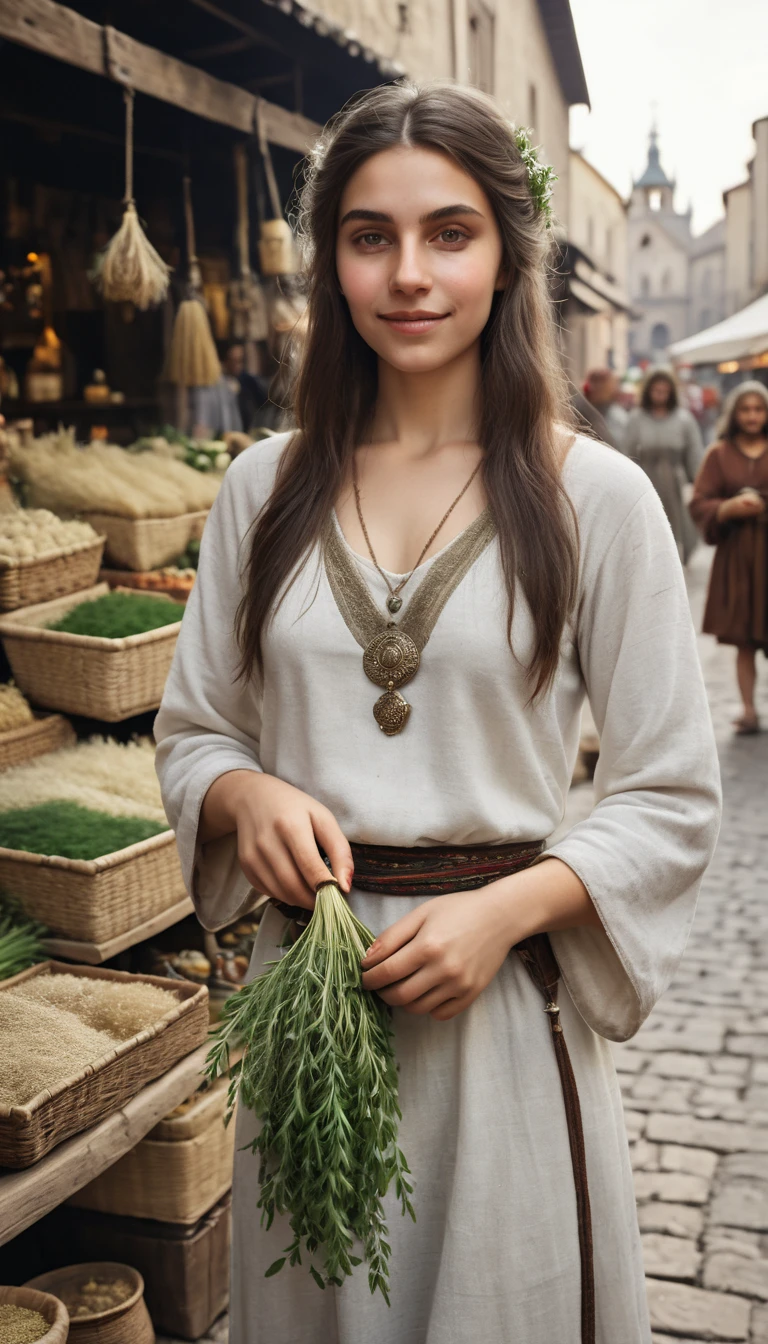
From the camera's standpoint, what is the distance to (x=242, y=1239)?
1.75 m

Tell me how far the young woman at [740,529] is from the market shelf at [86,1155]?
20.0ft

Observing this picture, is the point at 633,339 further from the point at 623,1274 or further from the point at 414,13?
the point at 623,1274

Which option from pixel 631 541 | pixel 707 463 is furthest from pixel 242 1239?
→ pixel 707 463

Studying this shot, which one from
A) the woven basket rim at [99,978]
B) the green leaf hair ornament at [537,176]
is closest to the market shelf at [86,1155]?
the woven basket rim at [99,978]

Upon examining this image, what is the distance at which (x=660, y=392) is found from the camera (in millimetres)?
11711

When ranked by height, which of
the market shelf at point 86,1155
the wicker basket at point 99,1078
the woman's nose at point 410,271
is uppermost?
the woman's nose at point 410,271

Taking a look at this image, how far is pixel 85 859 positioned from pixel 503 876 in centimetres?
197

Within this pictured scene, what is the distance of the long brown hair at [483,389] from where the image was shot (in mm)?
1594

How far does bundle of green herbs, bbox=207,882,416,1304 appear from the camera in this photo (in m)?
1.43

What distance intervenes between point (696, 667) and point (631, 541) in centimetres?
17

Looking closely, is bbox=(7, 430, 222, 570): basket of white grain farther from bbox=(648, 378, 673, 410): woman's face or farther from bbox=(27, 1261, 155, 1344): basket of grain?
bbox=(648, 378, 673, 410): woman's face

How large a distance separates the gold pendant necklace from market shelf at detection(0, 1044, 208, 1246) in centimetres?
144

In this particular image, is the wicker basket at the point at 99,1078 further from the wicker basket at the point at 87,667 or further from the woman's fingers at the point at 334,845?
the woman's fingers at the point at 334,845

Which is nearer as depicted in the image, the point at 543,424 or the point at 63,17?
the point at 543,424
